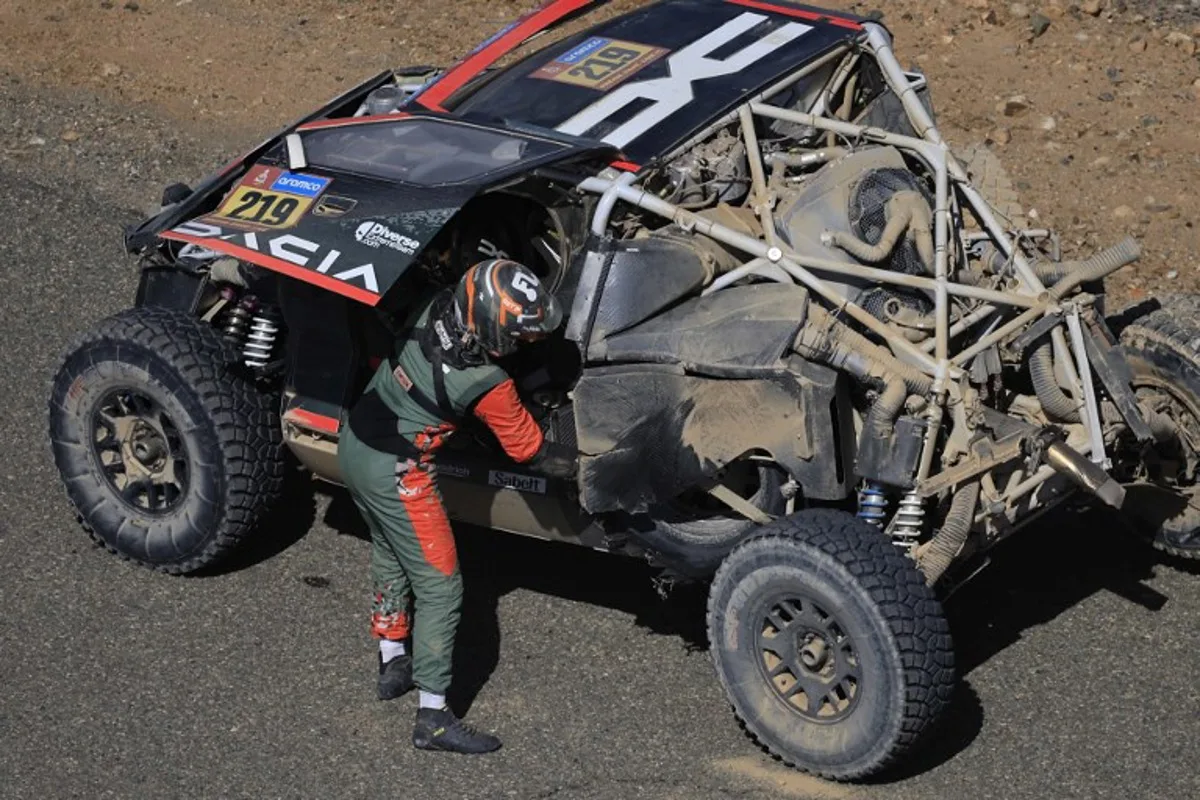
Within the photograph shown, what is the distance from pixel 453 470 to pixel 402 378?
22.2 inches

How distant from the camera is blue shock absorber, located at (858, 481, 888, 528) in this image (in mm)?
6512

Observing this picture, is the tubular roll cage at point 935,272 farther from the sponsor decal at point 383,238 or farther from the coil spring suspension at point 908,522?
the sponsor decal at point 383,238

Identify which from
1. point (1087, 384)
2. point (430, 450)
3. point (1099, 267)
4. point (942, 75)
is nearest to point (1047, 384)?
point (1087, 384)

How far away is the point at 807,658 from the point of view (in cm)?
640

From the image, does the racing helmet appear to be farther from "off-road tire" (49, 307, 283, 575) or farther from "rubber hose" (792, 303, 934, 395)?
"off-road tire" (49, 307, 283, 575)

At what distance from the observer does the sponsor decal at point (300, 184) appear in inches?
276

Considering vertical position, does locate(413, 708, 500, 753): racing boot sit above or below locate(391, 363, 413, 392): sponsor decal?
below

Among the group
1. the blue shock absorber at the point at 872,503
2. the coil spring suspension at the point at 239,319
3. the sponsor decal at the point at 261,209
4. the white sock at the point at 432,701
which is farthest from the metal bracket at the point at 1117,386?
the coil spring suspension at the point at 239,319

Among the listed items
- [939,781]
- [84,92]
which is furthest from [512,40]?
[84,92]

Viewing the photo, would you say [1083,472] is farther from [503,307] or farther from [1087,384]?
[503,307]

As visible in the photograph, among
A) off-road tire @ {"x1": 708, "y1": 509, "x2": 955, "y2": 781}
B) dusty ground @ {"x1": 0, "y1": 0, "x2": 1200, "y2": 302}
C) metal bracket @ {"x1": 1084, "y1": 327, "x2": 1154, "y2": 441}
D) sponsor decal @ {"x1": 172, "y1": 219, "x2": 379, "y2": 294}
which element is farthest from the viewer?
dusty ground @ {"x1": 0, "y1": 0, "x2": 1200, "y2": 302}

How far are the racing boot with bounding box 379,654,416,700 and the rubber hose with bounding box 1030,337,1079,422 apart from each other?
8.13 feet

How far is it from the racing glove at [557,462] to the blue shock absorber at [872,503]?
0.99m

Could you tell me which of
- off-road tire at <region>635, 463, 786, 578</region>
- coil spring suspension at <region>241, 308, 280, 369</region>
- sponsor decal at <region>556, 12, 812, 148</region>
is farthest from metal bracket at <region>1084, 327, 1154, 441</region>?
coil spring suspension at <region>241, 308, 280, 369</region>
